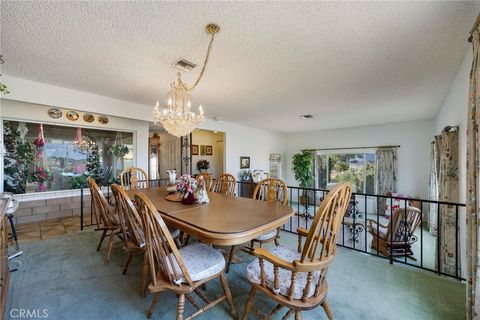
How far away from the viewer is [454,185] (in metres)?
2.63

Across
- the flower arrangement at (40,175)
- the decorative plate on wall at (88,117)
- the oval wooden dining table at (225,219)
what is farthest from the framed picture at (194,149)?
the oval wooden dining table at (225,219)

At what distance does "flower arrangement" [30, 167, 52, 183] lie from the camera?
4.10m

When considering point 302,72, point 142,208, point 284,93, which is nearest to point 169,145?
point 284,93

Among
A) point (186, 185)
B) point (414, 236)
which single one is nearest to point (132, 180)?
point (186, 185)

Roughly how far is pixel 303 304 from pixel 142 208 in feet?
3.60

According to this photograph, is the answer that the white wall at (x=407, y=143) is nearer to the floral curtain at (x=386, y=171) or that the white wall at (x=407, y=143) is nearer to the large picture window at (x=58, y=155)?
the floral curtain at (x=386, y=171)

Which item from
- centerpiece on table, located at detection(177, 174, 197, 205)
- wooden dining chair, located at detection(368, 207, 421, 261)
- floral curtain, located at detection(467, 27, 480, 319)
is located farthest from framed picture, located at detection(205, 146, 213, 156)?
floral curtain, located at detection(467, 27, 480, 319)

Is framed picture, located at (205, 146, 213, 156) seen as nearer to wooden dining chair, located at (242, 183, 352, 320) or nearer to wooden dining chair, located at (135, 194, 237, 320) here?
wooden dining chair, located at (135, 194, 237, 320)

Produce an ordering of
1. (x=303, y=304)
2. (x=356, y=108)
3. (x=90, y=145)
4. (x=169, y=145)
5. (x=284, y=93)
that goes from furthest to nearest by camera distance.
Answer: (x=169, y=145) < (x=90, y=145) < (x=356, y=108) < (x=284, y=93) < (x=303, y=304)

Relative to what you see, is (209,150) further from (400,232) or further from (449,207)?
(449,207)

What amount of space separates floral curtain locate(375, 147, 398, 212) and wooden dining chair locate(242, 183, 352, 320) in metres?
5.91

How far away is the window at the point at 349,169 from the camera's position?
255 inches

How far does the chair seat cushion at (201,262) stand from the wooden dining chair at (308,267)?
0.89 ft

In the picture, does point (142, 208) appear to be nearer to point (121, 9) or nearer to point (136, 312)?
point (136, 312)
